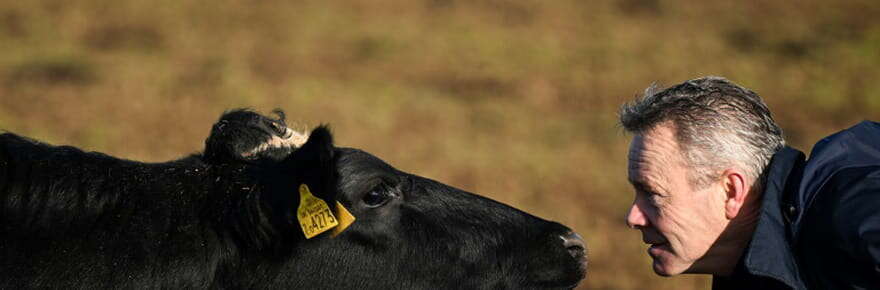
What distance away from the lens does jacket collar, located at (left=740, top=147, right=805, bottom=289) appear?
3.14 metres

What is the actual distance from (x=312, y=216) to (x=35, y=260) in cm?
91

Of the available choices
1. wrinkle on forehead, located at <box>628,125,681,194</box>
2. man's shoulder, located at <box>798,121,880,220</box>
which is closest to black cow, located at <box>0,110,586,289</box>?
wrinkle on forehead, located at <box>628,125,681,194</box>

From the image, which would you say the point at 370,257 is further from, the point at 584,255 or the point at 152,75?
the point at 152,75

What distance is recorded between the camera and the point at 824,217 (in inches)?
117

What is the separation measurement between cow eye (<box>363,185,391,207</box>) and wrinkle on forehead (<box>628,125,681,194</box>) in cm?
94

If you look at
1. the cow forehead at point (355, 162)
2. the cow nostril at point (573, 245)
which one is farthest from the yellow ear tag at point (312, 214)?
the cow nostril at point (573, 245)

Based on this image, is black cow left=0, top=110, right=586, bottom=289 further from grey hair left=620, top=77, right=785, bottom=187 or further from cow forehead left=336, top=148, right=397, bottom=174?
grey hair left=620, top=77, right=785, bottom=187

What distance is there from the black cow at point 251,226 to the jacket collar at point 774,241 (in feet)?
3.13

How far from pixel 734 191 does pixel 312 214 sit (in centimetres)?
147

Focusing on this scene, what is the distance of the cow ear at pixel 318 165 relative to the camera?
347 cm

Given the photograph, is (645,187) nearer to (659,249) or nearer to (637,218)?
(637,218)

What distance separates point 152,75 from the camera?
14227 millimetres

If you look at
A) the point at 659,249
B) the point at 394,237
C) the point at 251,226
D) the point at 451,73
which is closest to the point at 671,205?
the point at 659,249

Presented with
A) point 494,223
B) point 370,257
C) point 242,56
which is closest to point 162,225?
point 370,257
